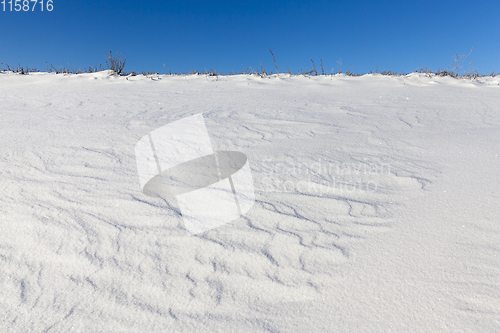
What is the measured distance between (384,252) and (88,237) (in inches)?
70.4

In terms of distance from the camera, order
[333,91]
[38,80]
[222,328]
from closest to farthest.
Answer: [222,328] → [333,91] → [38,80]

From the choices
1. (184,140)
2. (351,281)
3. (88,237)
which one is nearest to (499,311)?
(351,281)

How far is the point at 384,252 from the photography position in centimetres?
179

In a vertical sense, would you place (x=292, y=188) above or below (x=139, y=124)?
below

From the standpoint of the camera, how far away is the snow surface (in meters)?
1.47

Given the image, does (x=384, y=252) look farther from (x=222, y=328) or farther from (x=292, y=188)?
(x=222, y=328)

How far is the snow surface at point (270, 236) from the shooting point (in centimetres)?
147

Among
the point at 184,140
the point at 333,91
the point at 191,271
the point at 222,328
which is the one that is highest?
the point at 333,91

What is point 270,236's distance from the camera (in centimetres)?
191

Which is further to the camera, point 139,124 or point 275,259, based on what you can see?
point 139,124

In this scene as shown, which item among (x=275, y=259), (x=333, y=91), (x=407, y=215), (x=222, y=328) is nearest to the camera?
(x=222, y=328)

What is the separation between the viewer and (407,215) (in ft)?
6.94

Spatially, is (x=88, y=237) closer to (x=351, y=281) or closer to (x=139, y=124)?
(x=351, y=281)

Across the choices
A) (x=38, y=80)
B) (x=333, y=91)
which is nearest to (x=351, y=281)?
(x=333, y=91)
